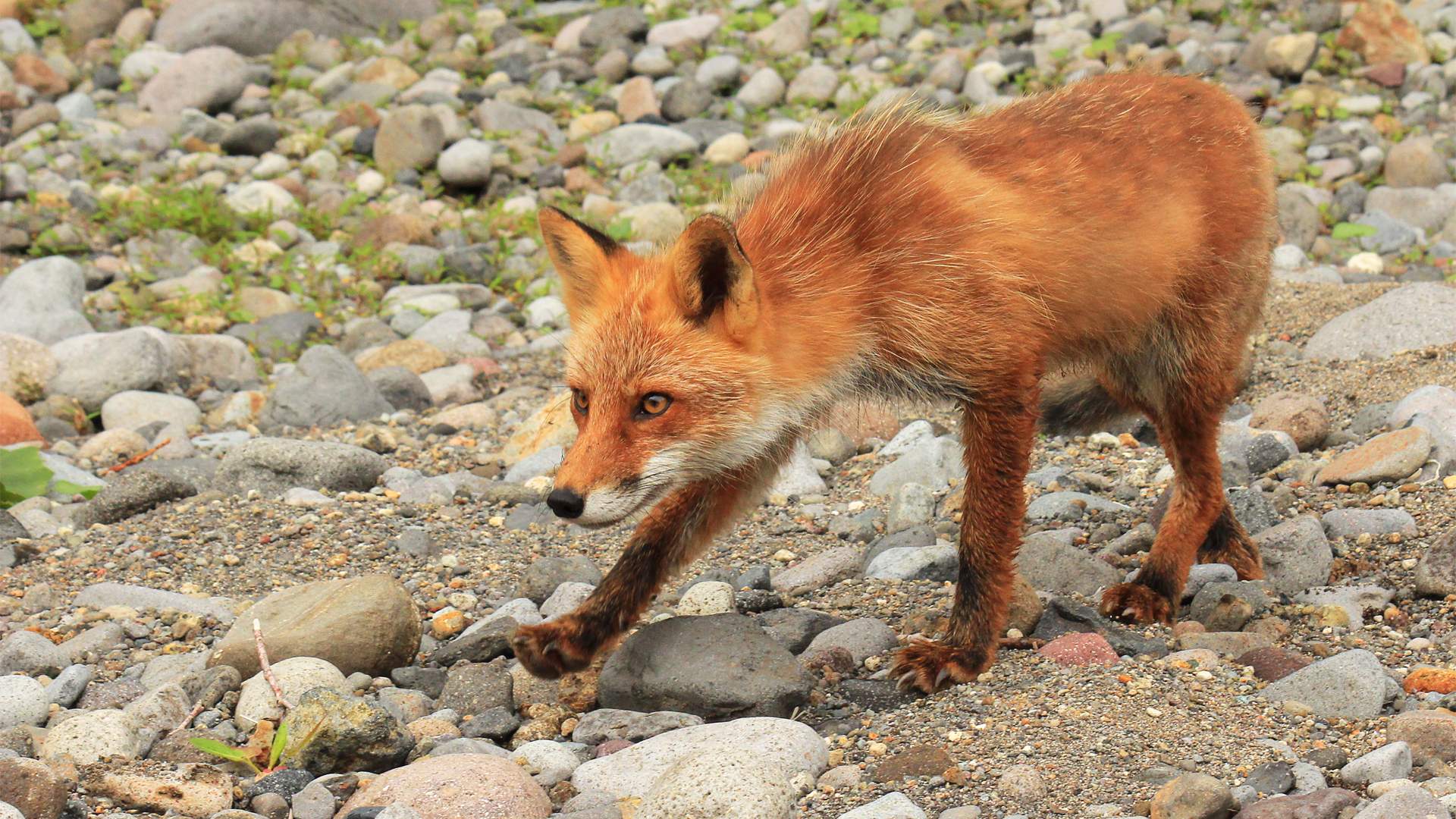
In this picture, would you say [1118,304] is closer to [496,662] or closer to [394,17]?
[496,662]

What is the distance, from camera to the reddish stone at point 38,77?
14266 millimetres

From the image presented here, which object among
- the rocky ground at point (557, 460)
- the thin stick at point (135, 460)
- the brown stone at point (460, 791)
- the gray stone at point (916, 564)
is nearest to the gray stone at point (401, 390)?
the rocky ground at point (557, 460)

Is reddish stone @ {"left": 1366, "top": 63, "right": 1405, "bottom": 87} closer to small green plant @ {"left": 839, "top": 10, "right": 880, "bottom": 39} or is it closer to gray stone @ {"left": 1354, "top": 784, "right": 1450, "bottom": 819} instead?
small green plant @ {"left": 839, "top": 10, "right": 880, "bottom": 39}

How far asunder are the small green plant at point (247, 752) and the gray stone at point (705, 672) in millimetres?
1195

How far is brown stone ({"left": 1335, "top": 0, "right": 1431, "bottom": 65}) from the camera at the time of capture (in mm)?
13047

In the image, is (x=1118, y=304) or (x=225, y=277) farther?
(x=225, y=277)

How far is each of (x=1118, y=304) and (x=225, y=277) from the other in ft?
23.5

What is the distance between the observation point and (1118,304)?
593 centimetres

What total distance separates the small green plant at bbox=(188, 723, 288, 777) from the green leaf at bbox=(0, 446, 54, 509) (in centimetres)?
333

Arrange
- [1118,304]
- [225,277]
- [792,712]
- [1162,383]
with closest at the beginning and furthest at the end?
[792,712]
[1118,304]
[1162,383]
[225,277]

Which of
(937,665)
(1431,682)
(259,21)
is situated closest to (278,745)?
(937,665)

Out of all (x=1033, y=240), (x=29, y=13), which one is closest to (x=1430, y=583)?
(x=1033, y=240)

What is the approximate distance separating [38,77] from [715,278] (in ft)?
38.4

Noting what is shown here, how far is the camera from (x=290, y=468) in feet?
25.1
